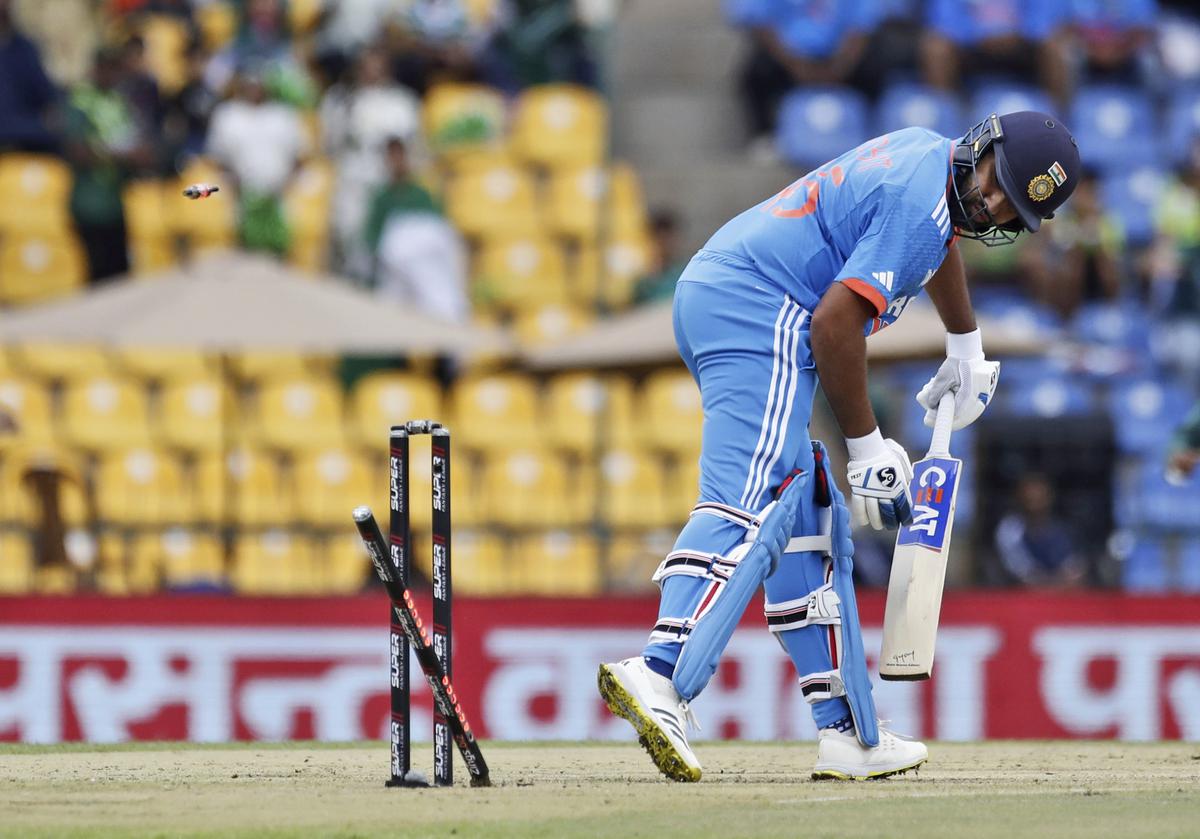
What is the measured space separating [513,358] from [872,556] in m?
2.73

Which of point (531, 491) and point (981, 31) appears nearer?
point (531, 491)

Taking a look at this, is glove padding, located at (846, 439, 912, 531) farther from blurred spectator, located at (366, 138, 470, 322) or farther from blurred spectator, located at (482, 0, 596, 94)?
blurred spectator, located at (482, 0, 596, 94)

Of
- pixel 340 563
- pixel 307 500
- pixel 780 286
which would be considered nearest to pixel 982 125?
pixel 780 286

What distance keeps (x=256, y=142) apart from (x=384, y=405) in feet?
8.50

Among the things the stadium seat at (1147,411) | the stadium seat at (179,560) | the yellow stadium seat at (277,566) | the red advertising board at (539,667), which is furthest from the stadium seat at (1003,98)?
the stadium seat at (179,560)

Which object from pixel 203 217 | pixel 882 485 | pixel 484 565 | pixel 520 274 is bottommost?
pixel 484 565

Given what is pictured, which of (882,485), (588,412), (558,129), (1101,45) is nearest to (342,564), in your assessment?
(588,412)

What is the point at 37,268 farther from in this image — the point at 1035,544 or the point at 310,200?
the point at 1035,544

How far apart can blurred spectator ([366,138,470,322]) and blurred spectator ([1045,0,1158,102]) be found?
5079 mm

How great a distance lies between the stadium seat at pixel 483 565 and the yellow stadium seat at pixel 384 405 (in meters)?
1.56

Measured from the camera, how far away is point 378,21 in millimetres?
16359

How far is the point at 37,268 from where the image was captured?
15.1 meters

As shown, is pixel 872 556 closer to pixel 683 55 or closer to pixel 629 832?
pixel 683 55

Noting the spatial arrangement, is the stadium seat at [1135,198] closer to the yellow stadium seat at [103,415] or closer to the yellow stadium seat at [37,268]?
the yellow stadium seat at [103,415]
